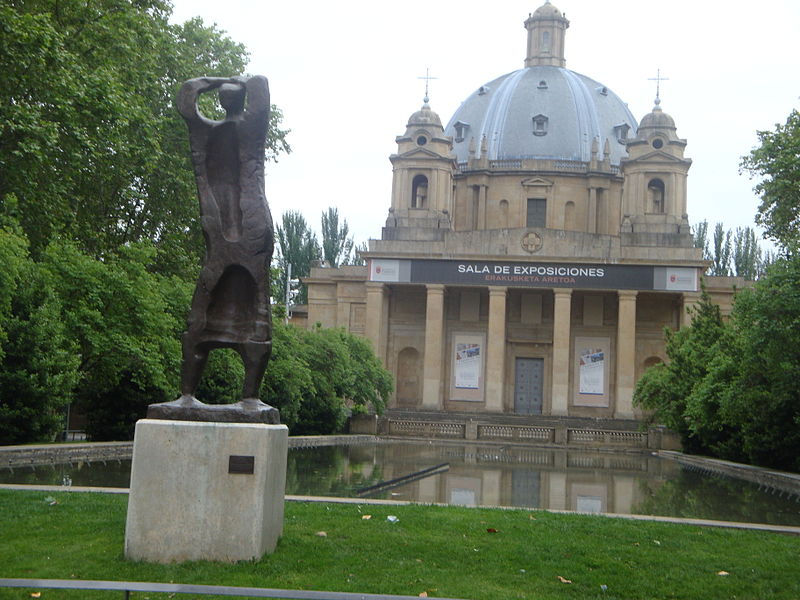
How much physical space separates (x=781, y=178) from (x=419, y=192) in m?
44.5

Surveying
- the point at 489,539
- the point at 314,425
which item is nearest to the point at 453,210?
the point at 314,425

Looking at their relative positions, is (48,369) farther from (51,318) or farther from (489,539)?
(489,539)

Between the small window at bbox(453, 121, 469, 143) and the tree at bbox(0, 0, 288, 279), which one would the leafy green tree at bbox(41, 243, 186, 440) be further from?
the small window at bbox(453, 121, 469, 143)

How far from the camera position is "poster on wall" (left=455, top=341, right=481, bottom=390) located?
63656 millimetres

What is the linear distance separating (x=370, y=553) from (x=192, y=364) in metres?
2.48

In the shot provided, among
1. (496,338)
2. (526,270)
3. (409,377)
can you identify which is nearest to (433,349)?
(496,338)

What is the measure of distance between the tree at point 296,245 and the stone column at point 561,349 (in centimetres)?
2227

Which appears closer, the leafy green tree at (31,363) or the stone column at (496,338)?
the leafy green tree at (31,363)

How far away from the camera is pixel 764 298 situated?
68.5 feet

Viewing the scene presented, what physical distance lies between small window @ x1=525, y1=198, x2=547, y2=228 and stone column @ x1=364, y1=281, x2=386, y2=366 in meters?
13.1

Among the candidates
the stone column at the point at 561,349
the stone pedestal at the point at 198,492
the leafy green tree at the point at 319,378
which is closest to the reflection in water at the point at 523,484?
the leafy green tree at the point at 319,378

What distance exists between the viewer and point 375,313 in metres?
62.3

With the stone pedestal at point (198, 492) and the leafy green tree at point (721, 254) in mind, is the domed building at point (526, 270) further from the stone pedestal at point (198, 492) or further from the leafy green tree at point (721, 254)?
the stone pedestal at point (198, 492)

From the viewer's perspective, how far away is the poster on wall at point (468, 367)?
209 ft
